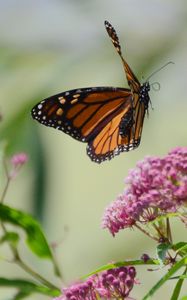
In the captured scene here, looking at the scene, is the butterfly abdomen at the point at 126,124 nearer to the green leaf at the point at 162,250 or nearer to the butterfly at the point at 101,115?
the butterfly at the point at 101,115

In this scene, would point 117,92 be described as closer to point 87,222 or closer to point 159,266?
point 159,266

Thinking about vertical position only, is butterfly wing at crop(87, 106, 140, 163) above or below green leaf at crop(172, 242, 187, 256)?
above

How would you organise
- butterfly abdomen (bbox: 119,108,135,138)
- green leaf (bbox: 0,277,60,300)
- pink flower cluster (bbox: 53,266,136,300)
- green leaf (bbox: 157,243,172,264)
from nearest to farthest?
green leaf (bbox: 157,243,172,264)
pink flower cluster (bbox: 53,266,136,300)
green leaf (bbox: 0,277,60,300)
butterfly abdomen (bbox: 119,108,135,138)

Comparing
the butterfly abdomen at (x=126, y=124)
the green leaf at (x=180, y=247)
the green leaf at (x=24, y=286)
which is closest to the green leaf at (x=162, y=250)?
the green leaf at (x=180, y=247)

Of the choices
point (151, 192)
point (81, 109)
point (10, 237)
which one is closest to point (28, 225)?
point (10, 237)

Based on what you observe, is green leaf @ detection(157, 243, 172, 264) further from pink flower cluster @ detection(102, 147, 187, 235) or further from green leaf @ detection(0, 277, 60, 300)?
green leaf @ detection(0, 277, 60, 300)

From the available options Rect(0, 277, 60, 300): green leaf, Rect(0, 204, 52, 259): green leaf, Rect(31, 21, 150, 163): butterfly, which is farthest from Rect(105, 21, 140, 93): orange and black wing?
Rect(0, 277, 60, 300): green leaf
